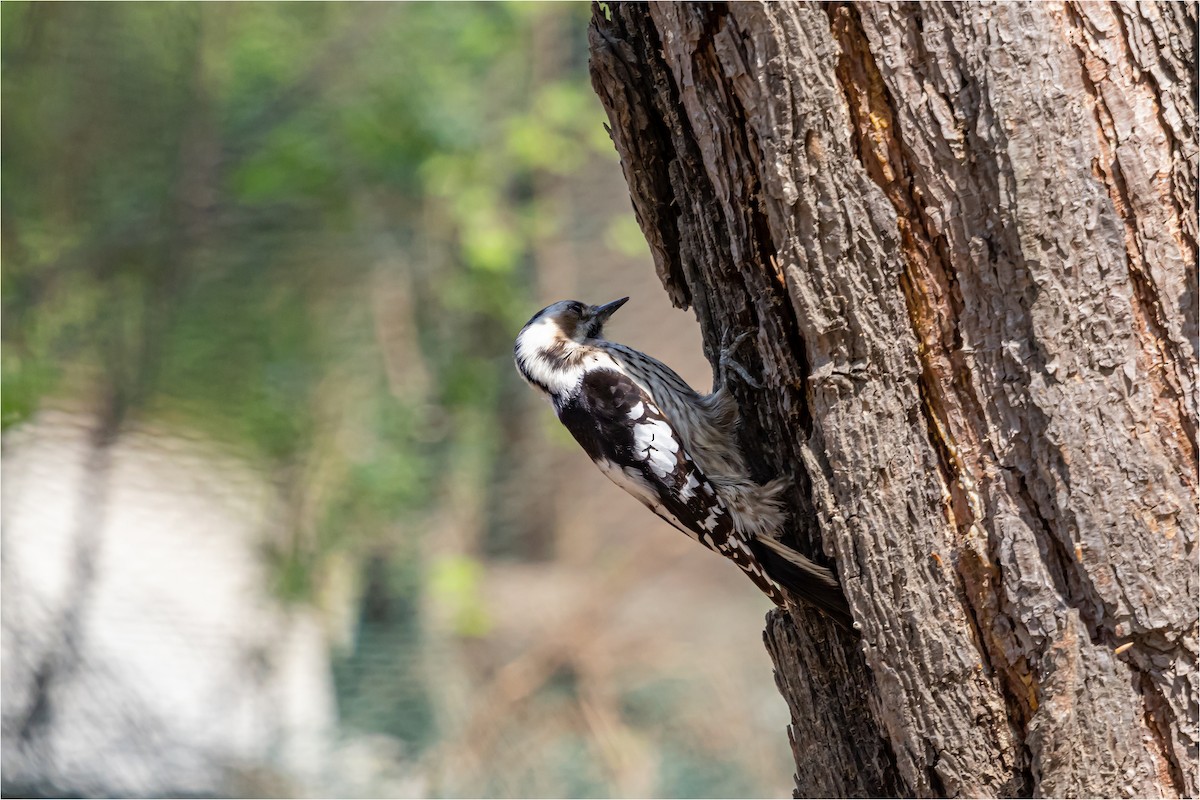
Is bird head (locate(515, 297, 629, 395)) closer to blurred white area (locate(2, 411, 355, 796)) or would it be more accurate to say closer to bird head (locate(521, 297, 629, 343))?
bird head (locate(521, 297, 629, 343))

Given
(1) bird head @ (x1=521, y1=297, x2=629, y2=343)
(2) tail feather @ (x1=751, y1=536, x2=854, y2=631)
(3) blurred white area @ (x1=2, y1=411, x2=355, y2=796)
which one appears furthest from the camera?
(3) blurred white area @ (x1=2, y1=411, x2=355, y2=796)

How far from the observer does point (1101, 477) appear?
198cm

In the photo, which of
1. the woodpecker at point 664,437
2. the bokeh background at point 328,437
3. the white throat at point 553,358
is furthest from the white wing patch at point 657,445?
the bokeh background at point 328,437

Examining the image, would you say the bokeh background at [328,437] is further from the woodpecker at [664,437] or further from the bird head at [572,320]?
the woodpecker at [664,437]

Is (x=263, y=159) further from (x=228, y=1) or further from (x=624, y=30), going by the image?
(x=624, y=30)

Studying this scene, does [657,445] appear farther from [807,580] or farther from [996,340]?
[996,340]

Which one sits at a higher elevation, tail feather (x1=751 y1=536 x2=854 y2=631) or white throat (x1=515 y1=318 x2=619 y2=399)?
white throat (x1=515 y1=318 x2=619 y2=399)

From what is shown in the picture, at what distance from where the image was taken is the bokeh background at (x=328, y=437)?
580cm

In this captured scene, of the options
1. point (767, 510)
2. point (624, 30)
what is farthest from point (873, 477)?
point (624, 30)

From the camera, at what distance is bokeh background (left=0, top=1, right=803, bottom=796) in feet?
19.0

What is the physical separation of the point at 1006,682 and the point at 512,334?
552 centimetres

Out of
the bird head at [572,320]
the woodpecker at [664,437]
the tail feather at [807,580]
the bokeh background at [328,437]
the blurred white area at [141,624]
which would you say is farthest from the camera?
the bokeh background at [328,437]

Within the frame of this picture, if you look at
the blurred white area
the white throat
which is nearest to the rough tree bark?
the white throat

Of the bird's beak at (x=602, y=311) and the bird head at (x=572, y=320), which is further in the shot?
the bird's beak at (x=602, y=311)
